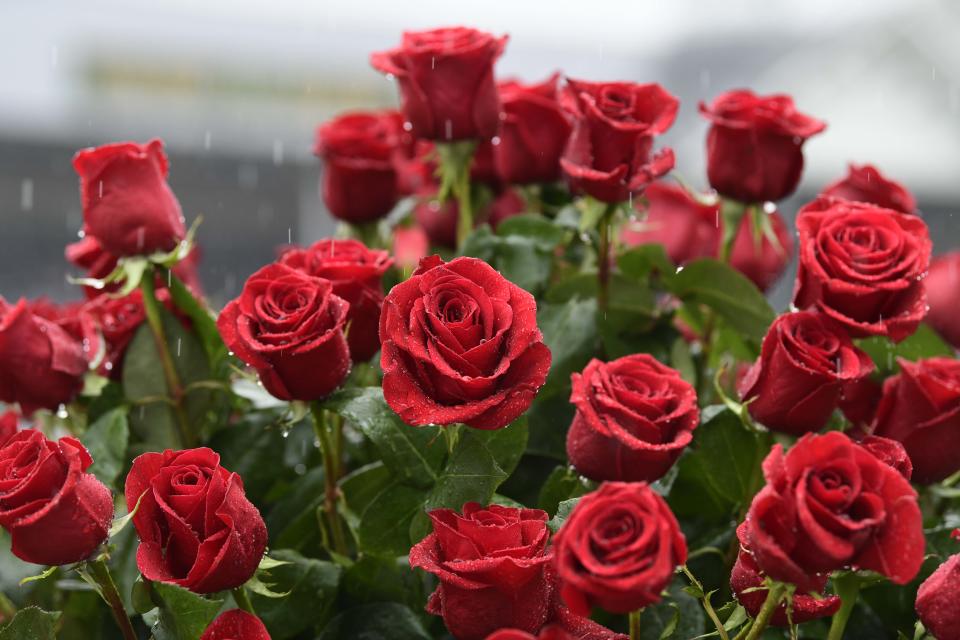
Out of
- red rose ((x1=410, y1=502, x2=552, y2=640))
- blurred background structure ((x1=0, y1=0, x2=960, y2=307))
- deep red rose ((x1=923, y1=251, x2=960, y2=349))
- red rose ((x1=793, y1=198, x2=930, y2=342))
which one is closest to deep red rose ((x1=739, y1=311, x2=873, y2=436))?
red rose ((x1=793, y1=198, x2=930, y2=342))

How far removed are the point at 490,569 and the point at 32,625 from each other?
7.0 inches

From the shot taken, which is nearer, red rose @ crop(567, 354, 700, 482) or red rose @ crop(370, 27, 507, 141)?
red rose @ crop(567, 354, 700, 482)

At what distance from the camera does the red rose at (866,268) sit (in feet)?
1.30

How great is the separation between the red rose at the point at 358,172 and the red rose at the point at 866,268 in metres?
0.26

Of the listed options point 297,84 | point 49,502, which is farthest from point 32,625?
point 297,84

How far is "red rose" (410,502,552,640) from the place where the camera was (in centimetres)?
32

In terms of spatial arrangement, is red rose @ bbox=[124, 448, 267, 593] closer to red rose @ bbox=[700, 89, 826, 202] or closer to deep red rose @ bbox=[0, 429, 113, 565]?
deep red rose @ bbox=[0, 429, 113, 565]

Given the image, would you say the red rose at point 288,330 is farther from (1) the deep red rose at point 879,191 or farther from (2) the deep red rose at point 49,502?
(1) the deep red rose at point 879,191

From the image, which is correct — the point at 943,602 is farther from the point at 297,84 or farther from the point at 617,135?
the point at 297,84

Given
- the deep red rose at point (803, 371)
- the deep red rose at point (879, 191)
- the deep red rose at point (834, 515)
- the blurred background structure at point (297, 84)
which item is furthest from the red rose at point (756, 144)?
the blurred background structure at point (297, 84)

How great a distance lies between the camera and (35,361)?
0.47 metres

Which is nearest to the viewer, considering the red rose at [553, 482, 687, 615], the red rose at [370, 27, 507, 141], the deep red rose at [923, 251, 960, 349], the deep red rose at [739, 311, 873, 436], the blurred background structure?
the red rose at [553, 482, 687, 615]

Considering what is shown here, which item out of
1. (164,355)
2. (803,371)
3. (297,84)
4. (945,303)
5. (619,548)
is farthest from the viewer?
(297,84)

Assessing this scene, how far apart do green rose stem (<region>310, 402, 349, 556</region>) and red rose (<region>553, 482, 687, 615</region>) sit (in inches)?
6.1
